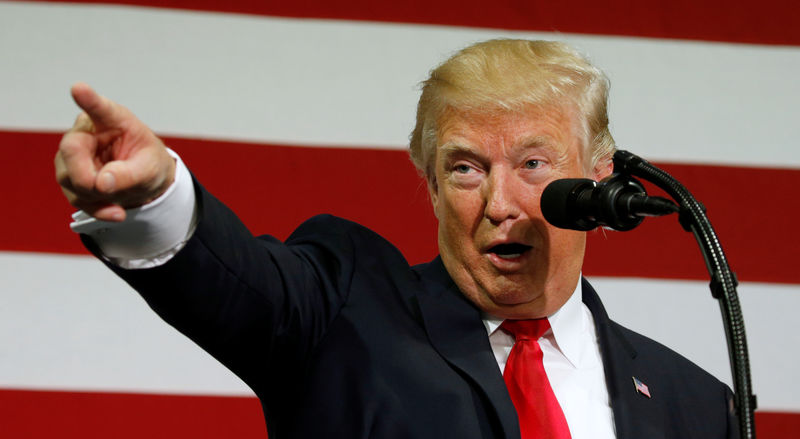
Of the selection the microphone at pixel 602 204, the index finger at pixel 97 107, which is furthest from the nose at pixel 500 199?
the index finger at pixel 97 107

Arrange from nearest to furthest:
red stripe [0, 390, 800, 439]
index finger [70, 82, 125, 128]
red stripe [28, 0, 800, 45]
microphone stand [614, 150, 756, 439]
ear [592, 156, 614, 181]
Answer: index finger [70, 82, 125, 128] < microphone stand [614, 150, 756, 439] < ear [592, 156, 614, 181] < red stripe [0, 390, 800, 439] < red stripe [28, 0, 800, 45]

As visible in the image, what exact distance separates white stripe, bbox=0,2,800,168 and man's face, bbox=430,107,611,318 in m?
0.76

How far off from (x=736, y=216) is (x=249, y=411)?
1152 millimetres

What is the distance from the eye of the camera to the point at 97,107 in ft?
2.24

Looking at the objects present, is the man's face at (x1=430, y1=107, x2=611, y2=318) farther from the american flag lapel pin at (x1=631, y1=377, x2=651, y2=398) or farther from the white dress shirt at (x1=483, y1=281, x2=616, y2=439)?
the american flag lapel pin at (x1=631, y1=377, x2=651, y2=398)

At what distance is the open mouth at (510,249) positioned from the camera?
1154mm

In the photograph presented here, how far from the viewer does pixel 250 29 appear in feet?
6.27

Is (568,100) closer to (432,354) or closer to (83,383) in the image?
(432,354)

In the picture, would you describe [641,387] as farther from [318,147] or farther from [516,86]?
[318,147]

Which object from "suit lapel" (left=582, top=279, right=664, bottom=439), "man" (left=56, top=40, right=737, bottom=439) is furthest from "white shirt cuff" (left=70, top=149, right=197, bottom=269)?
"suit lapel" (left=582, top=279, right=664, bottom=439)

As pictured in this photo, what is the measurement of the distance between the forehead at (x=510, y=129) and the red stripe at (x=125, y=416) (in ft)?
2.98

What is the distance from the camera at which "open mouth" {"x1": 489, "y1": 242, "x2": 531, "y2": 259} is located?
3.79 ft

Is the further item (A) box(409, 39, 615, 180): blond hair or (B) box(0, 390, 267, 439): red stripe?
(B) box(0, 390, 267, 439): red stripe

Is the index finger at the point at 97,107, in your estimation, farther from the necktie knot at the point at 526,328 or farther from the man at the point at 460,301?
the necktie knot at the point at 526,328
